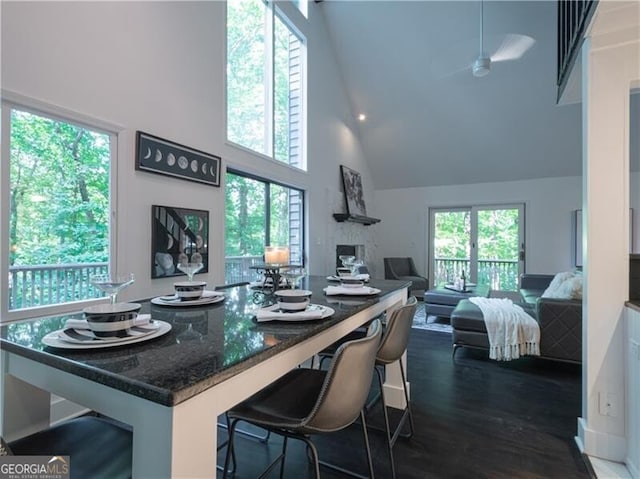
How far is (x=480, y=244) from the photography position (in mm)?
7098

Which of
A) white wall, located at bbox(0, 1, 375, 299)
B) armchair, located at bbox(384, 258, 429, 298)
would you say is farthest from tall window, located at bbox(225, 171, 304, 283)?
armchair, located at bbox(384, 258, 429, 298)

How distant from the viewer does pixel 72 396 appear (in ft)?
2.67

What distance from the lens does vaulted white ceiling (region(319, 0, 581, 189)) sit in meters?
4.82

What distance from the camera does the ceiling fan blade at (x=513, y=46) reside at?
3.06 metres

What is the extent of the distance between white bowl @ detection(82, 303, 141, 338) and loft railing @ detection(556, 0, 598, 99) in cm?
256

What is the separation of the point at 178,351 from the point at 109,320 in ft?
0.71

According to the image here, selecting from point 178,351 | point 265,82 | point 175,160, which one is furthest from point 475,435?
point 265,82

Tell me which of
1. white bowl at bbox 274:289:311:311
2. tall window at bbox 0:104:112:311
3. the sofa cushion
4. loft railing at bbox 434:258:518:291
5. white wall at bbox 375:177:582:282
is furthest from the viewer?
loft railing at bbox 434:258:518:291

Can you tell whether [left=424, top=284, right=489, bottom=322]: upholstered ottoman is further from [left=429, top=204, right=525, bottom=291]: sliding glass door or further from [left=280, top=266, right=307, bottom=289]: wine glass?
[left=280, top=266, right=307, bottom=289]: wine glass

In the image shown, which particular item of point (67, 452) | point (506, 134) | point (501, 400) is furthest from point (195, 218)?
point (506, 134)

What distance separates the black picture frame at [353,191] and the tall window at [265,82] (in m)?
1.49

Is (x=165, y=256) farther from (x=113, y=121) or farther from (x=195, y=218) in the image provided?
(x=113, y=121)

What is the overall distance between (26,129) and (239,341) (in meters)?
2.30

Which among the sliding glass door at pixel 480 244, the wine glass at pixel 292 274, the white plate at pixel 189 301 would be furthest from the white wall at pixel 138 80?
the sliding glass door at pixel 480 244
